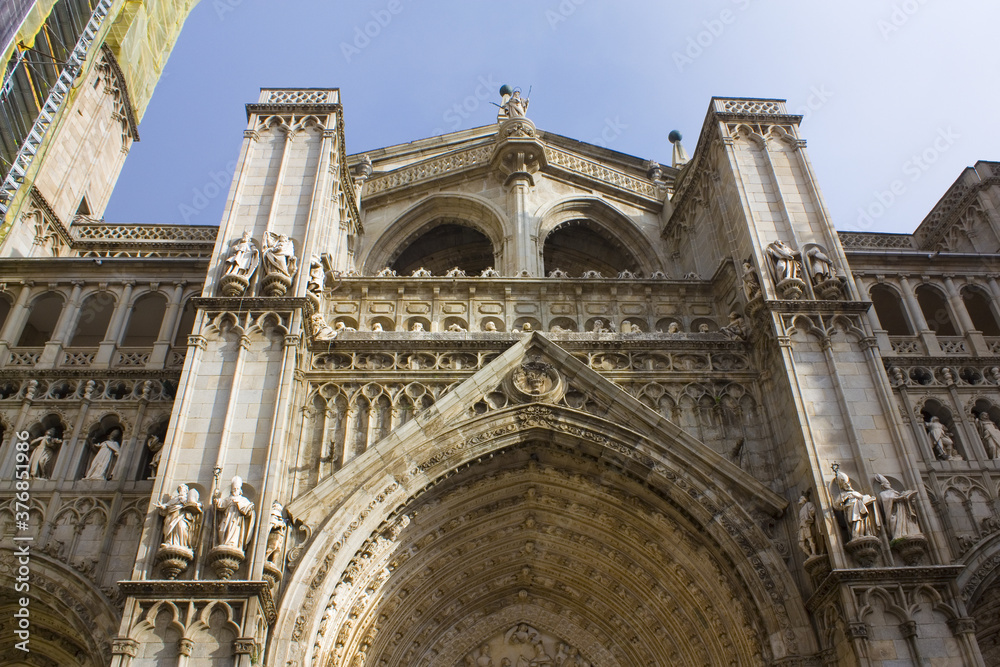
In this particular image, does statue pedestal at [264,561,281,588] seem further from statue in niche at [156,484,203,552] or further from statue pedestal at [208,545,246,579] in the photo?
statue in niche at [156,484,203,552]

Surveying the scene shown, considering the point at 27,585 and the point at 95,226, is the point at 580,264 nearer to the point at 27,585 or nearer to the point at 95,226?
the point at 95,226

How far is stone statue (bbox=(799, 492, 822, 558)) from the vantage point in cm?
1206

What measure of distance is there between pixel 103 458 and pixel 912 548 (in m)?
12.5

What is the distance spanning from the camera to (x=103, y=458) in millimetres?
14094

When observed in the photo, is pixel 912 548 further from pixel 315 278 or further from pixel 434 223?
pixel 434 223

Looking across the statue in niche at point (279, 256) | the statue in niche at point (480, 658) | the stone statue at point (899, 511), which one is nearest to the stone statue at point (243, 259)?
the statue in niche at point (279, 256)

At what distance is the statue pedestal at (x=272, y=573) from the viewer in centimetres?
1158

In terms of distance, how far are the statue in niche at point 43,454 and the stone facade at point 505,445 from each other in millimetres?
45

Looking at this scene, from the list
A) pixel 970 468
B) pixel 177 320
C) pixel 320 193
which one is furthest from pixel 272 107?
pixel 970 468

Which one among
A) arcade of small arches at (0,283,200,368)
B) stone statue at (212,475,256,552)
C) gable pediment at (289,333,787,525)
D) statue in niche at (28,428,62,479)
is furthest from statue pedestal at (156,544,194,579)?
arcade of small arches at (0,283,200,368)

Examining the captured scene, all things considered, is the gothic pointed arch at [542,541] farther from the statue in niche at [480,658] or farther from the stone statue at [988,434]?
the stone statue at [988,434]

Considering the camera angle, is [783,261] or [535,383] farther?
[783,261]

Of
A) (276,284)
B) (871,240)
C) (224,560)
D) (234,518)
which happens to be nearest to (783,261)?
(871,240)

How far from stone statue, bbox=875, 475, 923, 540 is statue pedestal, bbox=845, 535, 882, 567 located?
1.30 ft
